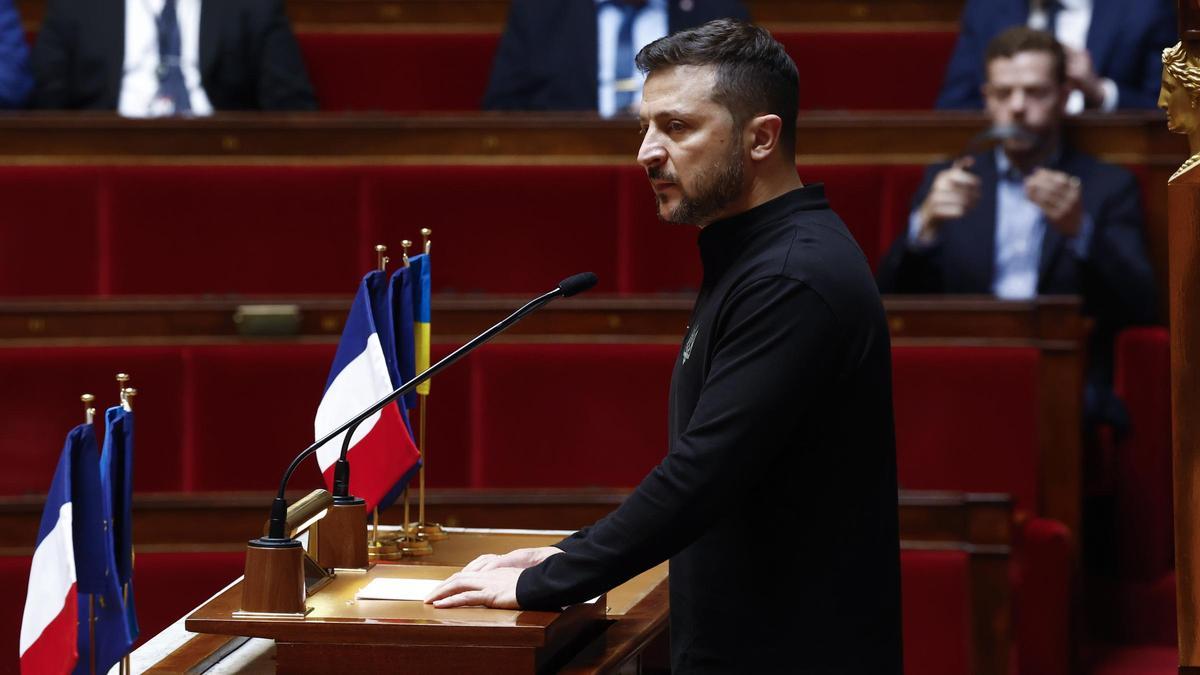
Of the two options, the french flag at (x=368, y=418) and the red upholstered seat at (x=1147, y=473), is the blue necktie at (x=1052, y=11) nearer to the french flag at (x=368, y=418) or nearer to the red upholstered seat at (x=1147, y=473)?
the red upholstered seat at (x=1147, y=473)

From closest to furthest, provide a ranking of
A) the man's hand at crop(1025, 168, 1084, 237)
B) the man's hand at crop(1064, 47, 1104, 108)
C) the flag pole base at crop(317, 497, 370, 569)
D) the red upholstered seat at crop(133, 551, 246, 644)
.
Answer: the flag pole base at crop(317, 497, 370, 569) → the red upholstered seat at crop(133, 551, 246, 644) → the man's hand at crop(1025, 168, 1084, 237) → the man's hand at crop(1064, 47, 1104, 108)

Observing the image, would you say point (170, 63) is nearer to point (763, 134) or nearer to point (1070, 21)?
point (1070, 21)

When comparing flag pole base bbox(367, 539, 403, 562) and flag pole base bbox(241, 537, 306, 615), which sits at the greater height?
flag pole base bbox(241, 537, 306, 615)

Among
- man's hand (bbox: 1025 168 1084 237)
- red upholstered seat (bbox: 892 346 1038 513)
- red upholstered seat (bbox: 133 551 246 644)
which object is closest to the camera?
red upholstered seat (bbox: 133 551 246 644)

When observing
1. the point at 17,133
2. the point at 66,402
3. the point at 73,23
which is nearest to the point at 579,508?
the point at 66,402

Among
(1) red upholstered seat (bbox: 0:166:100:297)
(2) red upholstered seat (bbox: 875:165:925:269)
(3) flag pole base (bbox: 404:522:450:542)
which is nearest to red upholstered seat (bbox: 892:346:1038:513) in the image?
(2) red upholstered seat (bbox: 875:165:925:269)

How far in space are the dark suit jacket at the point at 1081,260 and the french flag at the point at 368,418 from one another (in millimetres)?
560

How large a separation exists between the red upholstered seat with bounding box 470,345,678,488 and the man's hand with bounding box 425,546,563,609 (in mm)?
467

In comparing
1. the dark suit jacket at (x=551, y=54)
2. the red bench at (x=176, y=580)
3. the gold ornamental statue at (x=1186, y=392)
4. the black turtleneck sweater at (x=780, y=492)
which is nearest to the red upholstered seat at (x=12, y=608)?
the red bench at (x=176, y=580)

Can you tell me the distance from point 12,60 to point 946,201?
0.77m

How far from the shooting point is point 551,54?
1.44 m

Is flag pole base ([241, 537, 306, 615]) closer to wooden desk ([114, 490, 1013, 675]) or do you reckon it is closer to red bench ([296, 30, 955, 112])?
wooden desk ([114, 490, 1013, 675])

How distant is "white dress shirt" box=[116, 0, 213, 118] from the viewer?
1.48 m

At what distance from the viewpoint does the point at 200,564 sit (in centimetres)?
86
